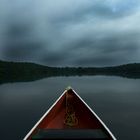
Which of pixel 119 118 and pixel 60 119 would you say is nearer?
pixel 60 119

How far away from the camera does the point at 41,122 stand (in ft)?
65.3

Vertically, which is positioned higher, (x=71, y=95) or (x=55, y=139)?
(x=71, y=95)

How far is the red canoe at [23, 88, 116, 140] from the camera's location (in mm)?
21188

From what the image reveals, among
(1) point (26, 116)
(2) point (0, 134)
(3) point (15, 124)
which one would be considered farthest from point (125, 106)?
(2) point (0, 134)

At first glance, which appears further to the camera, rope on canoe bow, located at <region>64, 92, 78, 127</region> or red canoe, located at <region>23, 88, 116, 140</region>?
rope on canoe bow, located at <region>64, 92, 78, 127</region>

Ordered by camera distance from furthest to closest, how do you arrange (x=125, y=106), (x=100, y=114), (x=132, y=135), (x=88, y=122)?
(x=125, y=106), (x=100, y=114), (x=132, y=135), (x=88, y=122)

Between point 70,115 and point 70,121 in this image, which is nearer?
point 70,121

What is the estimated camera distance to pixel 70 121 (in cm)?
2231

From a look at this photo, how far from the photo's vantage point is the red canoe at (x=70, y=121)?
21.2 meters

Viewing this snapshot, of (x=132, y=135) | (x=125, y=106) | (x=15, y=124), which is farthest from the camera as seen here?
(x=125, y=106)

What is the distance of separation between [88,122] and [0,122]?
12.9 metres

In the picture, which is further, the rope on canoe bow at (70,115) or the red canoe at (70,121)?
the rope on canoe bow at (70,115)

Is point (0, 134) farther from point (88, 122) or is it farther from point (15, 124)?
point (88, 122)

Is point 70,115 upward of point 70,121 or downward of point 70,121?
upward
